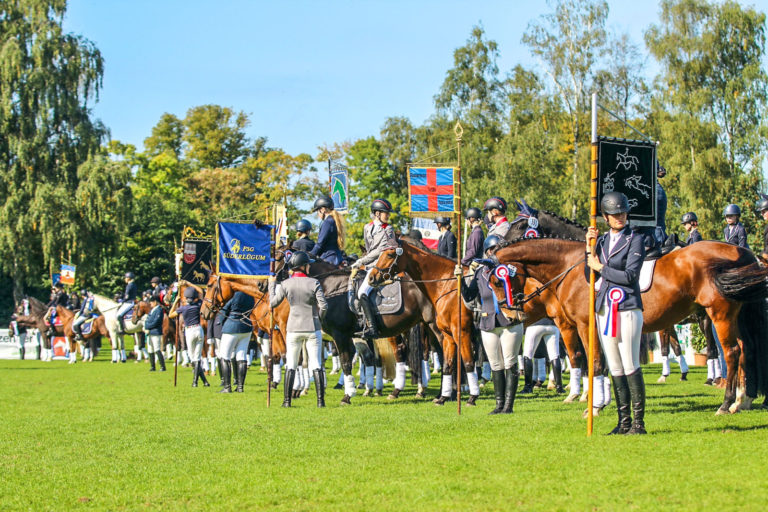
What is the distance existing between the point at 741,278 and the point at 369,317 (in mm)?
6441

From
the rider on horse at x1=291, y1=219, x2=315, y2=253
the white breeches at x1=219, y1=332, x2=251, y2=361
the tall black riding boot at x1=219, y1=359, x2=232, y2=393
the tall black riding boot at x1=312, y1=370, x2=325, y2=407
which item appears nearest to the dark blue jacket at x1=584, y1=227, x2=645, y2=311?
the tall black riding boot at x1=312, y1=370, x2=325, y2=407

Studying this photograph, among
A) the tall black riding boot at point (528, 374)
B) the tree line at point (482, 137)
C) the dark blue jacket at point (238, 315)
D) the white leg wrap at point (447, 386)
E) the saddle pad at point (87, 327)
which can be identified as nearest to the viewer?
the white leg wrap at point (447, 386)

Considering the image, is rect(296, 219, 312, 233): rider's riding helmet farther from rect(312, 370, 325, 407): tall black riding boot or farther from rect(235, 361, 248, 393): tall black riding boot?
rect(312, 370, 325, 407): tall black riding boot

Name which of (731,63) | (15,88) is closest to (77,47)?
(15,88)

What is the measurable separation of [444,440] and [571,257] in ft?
11.3

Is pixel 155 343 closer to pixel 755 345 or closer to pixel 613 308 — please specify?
pixel 755 345

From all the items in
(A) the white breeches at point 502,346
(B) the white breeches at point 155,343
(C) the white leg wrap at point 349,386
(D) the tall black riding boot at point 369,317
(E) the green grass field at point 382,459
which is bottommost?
(E) the green grass field at point 382,459

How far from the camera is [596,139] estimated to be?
396 inches

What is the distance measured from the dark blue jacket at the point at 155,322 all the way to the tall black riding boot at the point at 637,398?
20.6 meters

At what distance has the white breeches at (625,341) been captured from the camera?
954 centimetres

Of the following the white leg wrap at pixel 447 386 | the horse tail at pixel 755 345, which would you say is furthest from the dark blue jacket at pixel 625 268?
the white leg wrap at pixel 447 386

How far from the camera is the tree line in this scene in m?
45.9

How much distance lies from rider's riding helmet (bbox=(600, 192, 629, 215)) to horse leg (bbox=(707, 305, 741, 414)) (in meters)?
2.99

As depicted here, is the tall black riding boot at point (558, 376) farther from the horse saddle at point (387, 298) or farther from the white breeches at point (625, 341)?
the white breeches at point (625, 341)
